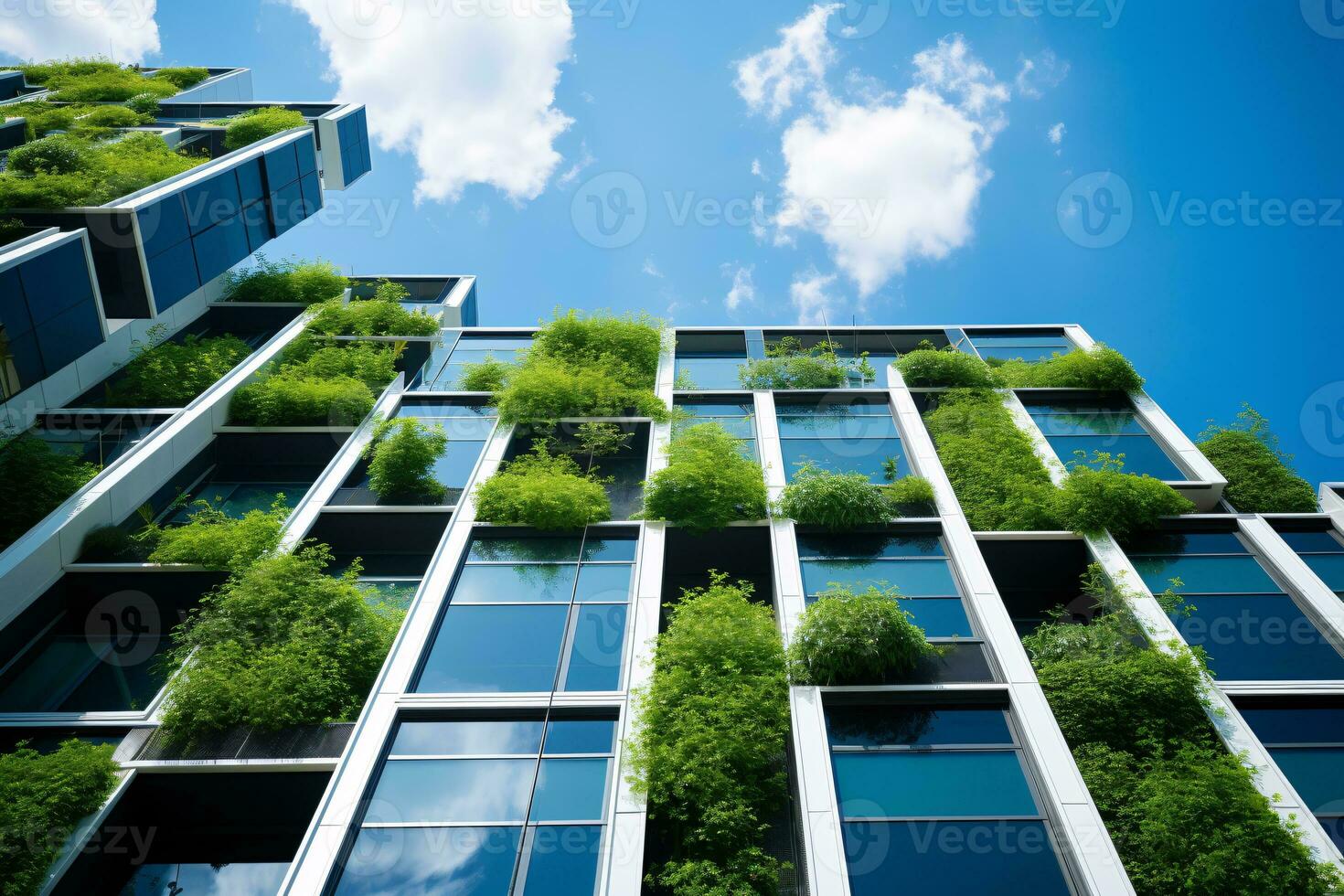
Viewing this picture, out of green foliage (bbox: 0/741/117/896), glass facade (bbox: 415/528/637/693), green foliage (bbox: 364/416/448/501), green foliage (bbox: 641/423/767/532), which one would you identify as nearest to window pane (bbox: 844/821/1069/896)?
glass facade (bbox: 415/528/637/693)

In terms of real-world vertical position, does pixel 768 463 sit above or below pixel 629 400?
below

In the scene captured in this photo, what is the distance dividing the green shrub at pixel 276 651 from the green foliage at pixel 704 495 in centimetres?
626

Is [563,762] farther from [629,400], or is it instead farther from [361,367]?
[361,367]

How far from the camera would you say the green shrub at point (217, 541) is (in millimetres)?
19078

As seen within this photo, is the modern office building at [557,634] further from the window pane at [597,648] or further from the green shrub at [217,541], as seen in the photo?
the green shrub at [217,541]

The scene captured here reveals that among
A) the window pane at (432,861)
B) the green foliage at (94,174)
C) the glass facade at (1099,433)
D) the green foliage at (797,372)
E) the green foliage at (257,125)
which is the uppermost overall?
the green foliage at (257,125)

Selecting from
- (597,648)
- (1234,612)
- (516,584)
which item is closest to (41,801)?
(516,584)

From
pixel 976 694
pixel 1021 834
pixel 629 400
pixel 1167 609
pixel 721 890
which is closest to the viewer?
pixel 721 890

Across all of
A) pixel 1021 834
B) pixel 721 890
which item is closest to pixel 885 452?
pixel 1021 834

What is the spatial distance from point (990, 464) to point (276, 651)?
17.3 m

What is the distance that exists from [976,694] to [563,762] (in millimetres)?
7257

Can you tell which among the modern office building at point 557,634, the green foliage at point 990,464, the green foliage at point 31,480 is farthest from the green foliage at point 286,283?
the green foliage at point 990,464

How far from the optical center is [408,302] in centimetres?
3706

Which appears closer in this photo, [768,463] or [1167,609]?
[1167,609]
